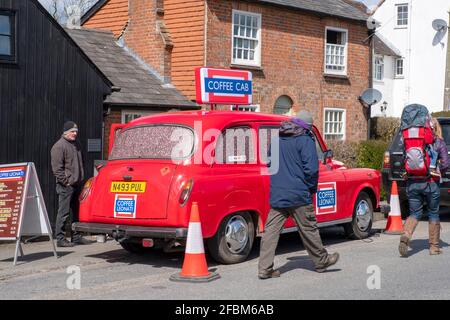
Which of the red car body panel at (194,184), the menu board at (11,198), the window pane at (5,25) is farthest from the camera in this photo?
the window pane at (5,25)

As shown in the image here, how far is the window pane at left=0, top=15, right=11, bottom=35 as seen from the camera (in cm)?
1171

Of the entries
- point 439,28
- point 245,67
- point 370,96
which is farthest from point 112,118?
point 439,28

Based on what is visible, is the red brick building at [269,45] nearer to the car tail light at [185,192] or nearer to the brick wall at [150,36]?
the brick wall at [150,36]

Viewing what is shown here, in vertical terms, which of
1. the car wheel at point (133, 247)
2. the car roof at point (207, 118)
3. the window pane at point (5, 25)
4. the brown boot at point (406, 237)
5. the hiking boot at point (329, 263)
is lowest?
the car wheel at point (133, 247)

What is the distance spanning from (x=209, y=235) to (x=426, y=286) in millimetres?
2565

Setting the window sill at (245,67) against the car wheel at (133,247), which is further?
the window sill at (245,67)

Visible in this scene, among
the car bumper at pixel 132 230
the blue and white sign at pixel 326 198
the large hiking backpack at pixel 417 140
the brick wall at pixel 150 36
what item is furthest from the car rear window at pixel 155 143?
the brick wall at pixel 150 36

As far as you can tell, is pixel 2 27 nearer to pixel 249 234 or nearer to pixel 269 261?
pixel 249 234

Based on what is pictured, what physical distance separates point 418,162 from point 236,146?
2377 millimetres

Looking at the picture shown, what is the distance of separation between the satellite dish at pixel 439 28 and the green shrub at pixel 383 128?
1301 cm

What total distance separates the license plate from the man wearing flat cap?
190 cm

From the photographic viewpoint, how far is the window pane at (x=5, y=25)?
11.7m

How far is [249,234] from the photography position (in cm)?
936
